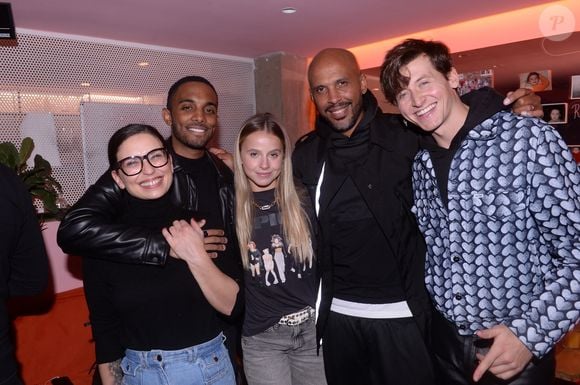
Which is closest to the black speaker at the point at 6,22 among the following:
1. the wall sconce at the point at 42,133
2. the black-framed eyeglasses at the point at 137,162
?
the wall sconce at the point at 42,133

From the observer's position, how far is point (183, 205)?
1.97m

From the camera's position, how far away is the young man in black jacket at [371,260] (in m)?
2.17

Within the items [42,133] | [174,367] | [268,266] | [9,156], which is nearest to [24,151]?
[9,156]

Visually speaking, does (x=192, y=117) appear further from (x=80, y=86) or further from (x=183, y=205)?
(x=80, y=86)

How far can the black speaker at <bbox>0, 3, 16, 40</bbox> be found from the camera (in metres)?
3.51

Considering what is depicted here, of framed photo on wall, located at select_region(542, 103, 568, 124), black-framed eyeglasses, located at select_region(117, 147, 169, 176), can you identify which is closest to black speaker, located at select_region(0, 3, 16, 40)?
black-framed eyeglasses, located at select_region(117, 147, 169, 176)

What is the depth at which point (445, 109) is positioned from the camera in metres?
1.75

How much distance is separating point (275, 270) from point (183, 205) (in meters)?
0.57

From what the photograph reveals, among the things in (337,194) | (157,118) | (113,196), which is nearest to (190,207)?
(113,196)

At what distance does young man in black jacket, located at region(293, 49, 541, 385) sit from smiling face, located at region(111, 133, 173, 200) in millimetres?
875

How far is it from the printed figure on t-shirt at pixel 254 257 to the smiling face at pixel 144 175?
24.0 inches

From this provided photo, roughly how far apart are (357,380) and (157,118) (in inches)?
158

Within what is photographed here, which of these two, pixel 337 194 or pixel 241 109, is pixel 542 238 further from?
pixel 241 109

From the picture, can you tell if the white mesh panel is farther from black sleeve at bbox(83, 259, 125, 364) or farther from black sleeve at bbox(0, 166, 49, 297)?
black sleeve at bbox(83, 259, 125, 364)
